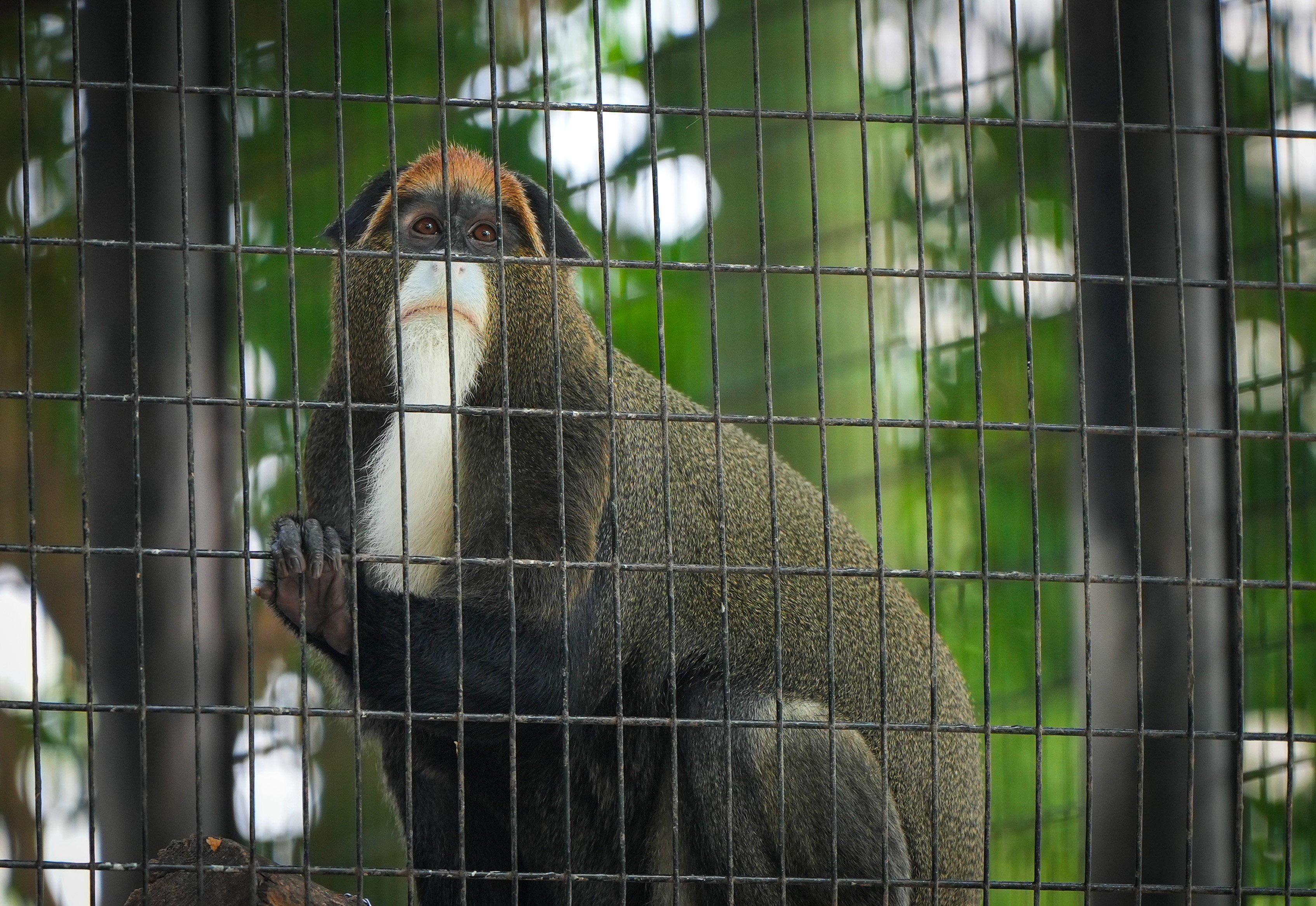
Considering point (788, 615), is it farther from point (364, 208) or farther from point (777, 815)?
point (364, 208)

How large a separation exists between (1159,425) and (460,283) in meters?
2.08

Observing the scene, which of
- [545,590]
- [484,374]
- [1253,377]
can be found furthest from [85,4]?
[1253,377]

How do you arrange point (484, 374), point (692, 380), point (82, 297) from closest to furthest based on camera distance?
1. point (82, 297)
2. point (484, 374)
3. point (692, 380)

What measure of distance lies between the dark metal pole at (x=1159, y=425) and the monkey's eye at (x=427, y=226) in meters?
1.92

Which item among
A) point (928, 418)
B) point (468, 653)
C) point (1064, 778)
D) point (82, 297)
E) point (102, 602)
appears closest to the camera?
point (82, 297)

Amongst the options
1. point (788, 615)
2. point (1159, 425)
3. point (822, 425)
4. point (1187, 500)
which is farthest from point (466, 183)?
point (1159, 425)

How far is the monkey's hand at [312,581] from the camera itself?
2.96m

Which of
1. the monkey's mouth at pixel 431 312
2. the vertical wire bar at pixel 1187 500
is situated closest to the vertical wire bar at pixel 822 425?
the vertical wire bar at pixel 1187 500

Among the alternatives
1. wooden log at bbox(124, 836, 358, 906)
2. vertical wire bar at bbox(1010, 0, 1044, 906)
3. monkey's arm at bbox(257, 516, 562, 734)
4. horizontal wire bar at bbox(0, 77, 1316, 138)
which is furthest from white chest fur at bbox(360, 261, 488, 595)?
vertical wire bar at bbox(1010, 0, 1044, 906)

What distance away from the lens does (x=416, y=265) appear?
3273 mm

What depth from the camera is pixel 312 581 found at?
9.86ft

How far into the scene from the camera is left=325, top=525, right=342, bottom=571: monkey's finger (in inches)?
117

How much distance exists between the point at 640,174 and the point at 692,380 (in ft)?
3.09

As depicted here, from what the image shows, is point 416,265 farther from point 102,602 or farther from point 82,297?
point 102,602
